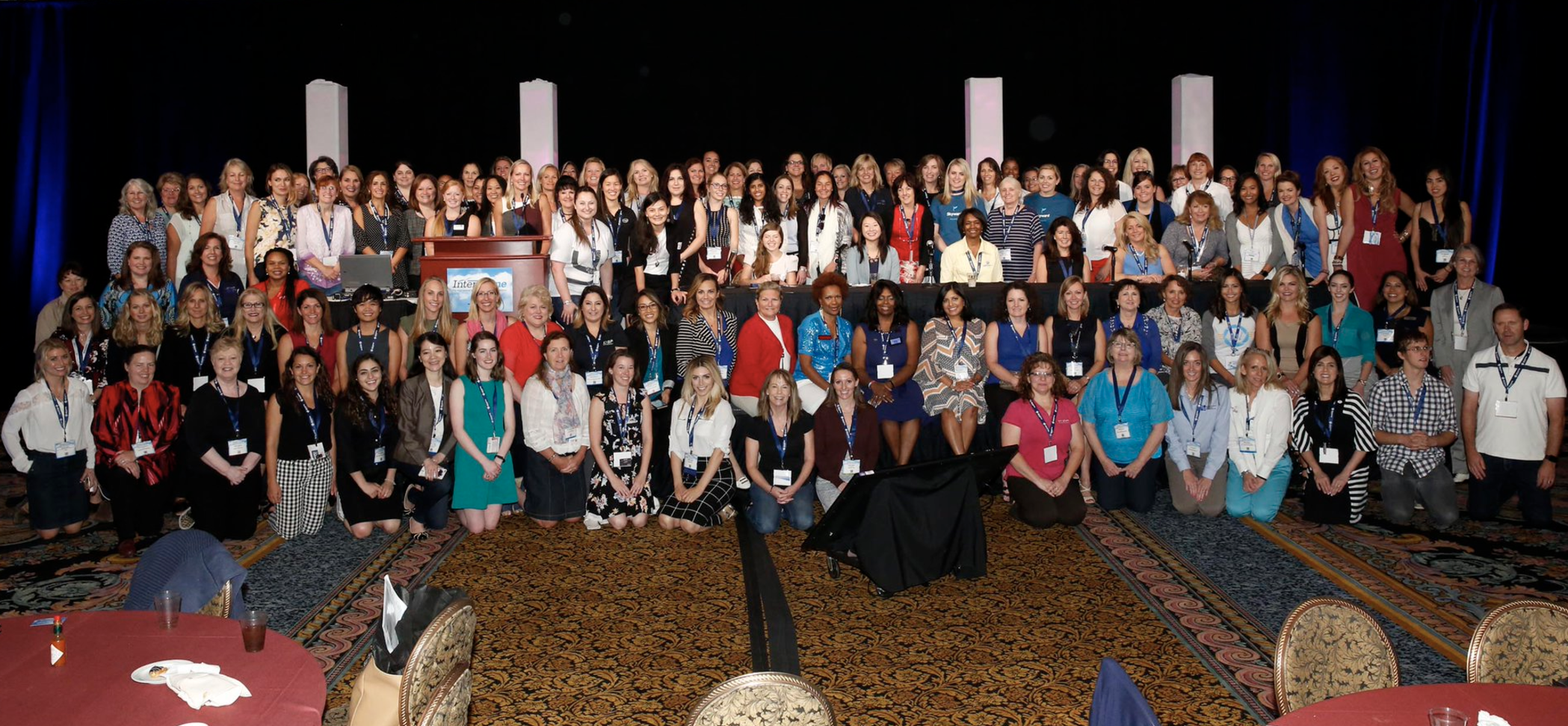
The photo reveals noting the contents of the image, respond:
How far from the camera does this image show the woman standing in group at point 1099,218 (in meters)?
8.57

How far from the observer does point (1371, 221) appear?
27.6ft

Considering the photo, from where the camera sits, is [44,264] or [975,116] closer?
[44,264]

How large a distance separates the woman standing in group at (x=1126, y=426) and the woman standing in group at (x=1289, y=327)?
974 millimetres

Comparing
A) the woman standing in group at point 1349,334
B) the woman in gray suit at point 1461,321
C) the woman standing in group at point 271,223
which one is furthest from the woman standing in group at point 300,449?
the woman in gray suit at point 1461,321

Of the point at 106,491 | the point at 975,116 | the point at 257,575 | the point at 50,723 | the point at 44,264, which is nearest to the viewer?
the point at 50,723

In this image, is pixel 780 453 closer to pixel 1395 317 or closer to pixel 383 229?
pixel 383 229

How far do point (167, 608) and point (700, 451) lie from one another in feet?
12.4

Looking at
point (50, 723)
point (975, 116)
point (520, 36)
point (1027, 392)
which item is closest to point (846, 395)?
point (1027, 392)

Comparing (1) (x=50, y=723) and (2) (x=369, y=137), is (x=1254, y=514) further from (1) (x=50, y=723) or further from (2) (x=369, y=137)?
(2) (x=369, y=137)

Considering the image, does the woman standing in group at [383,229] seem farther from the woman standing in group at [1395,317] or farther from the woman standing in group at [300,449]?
the woman standing in group at [1395,317]

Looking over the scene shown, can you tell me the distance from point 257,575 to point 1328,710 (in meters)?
4.84

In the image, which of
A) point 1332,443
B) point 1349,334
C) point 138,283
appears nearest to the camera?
point 1332,443

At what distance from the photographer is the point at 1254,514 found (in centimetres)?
668

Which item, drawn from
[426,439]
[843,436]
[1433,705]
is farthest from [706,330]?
[1433,705]
